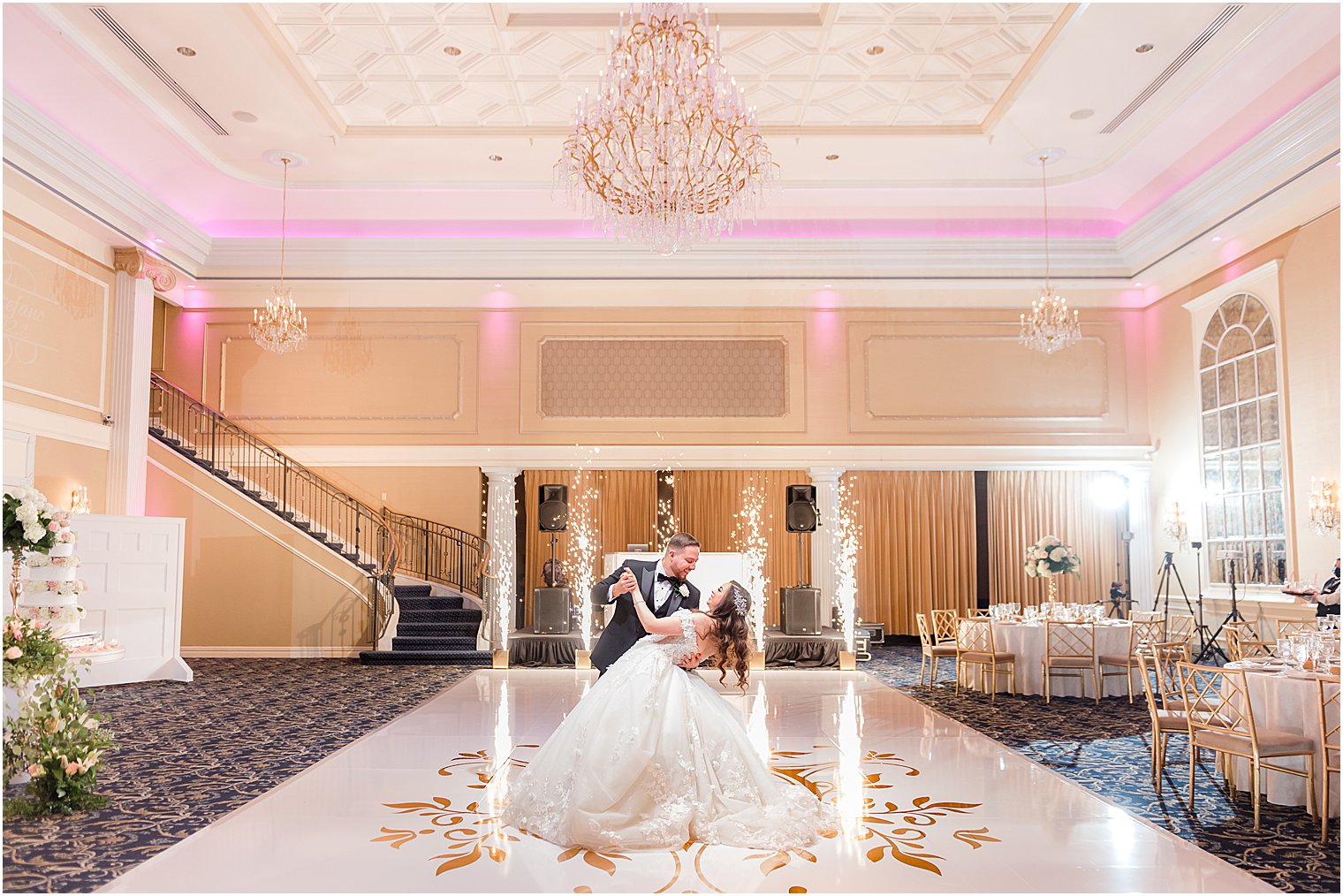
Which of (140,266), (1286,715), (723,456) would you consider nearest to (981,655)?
(1286,715)

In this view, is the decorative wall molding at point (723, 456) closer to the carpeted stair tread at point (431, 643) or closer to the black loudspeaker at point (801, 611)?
the black loudspeaker at point (801, 611)

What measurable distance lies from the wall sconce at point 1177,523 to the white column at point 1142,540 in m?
0.71

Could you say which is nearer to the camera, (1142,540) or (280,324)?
(280,324)

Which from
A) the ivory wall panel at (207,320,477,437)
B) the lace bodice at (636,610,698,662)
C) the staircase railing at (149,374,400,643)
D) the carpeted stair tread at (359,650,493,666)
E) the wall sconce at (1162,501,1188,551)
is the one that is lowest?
the carpeted stair tread at (359,650,493,666)

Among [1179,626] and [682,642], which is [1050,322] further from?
[682,642]

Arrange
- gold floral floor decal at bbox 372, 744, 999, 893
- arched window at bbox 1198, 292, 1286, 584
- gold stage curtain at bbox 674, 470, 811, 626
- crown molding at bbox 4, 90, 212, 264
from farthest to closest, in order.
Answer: gold stage curtain at bbox 674, 470, 811, 626 → arched window at bbox 1198, 292, 1286, 584 → crown molding at bbox 4, 90, 212, 264 → gold floral floor decal at bbox 372, 744, 999, 893

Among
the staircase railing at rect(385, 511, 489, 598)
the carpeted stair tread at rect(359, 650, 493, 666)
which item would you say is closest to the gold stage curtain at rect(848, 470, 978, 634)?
the staircase railing at rect(385, 511, 489, 598)

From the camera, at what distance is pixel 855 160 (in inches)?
411

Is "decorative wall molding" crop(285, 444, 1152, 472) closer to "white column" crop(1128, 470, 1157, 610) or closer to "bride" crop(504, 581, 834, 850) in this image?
"white column" crop(1128, 470, 1157, 610)

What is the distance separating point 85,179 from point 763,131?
21.1 feet

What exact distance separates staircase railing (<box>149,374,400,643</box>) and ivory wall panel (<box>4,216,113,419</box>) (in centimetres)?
212

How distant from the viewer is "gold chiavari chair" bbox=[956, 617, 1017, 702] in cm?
852

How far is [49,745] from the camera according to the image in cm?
→ 441

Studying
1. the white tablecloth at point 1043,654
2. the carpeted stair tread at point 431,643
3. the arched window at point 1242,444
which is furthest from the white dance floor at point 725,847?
the arched window at point 1242,444
